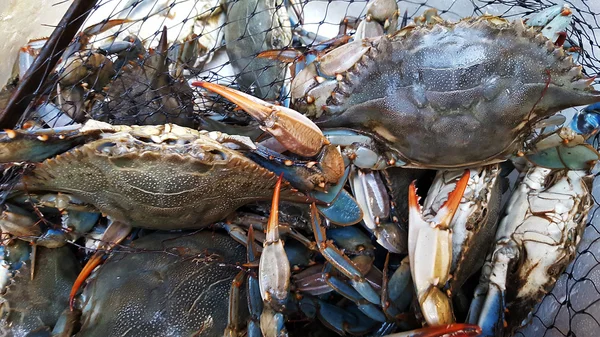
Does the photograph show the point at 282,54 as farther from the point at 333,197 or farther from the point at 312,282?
the point at 312,282

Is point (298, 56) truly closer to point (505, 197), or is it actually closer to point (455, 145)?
point (455, 145)

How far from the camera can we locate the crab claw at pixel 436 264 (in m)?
1.39

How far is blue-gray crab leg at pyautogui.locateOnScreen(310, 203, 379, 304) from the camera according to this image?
1.54 metres

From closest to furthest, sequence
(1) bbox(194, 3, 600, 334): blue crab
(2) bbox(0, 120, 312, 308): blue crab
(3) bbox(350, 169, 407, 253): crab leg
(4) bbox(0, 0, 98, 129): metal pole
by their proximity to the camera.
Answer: (2) bbox(0, 120, 312, 308): blue crab, (1) bbox(194, 3, 600, 334): blue crab, (4) bbox(0, 0, 98, 129): metal pole, (3) bbox(350, 169, 407, 253): crab leg

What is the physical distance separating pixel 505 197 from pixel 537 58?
1.85 ft

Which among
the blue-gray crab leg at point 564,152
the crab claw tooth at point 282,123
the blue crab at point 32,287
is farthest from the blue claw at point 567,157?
the blue crab at point 32,287

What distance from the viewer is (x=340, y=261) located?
156cm

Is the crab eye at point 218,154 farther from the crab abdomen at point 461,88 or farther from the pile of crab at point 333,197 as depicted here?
the crab abdomen at point 461,88

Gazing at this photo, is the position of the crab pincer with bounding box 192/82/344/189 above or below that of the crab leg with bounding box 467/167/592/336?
above

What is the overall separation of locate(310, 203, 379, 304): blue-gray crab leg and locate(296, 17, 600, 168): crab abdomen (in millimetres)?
338

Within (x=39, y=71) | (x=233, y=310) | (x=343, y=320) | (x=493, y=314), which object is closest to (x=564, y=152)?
(x=493, y=314)

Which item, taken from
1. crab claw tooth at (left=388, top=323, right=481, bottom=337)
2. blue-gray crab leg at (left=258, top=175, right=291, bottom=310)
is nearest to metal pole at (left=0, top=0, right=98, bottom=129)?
blue-gray crab leg at (left=258, top=175, right=291, bottom=310)

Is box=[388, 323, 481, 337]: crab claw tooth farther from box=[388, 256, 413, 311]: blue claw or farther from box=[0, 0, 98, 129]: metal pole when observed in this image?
box=[0, 0, 98, 129]: metal pole

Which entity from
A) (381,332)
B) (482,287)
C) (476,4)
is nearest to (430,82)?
(482,287)
